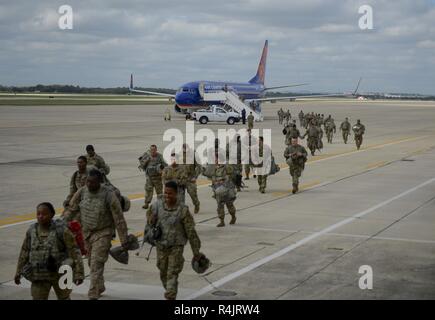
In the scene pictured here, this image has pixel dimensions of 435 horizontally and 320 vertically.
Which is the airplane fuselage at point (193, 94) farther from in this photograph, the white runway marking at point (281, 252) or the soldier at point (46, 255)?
the soldier at point (46, 255)

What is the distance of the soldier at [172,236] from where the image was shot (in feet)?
27.9

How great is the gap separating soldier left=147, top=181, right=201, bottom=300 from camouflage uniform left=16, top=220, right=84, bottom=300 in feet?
3.72

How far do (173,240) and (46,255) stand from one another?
154 centimetres

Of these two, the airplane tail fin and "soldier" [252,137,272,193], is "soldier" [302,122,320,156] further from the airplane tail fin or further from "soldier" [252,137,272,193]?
the airplane tail fin

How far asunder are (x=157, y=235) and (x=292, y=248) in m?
4.72

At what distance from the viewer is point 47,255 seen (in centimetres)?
767

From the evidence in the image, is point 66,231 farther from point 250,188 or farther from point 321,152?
point 321,152

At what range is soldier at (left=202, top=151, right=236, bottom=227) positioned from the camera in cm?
1461

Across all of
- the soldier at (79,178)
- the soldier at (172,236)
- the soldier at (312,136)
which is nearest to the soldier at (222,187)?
the soldier at (79,178)

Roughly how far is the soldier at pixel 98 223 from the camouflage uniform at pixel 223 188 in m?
5.58

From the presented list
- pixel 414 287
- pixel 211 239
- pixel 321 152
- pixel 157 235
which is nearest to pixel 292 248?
pixel 211 239

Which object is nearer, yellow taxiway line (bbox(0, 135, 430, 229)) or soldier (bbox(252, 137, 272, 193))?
yellow taxiway line (bbox(0, 135, 430, 229))

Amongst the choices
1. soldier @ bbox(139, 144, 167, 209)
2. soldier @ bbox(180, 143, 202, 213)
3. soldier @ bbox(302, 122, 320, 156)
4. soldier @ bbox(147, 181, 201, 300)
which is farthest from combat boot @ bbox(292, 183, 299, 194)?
soldier @ bbox(147, 181, 201, 300)

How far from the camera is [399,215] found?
16.4m
